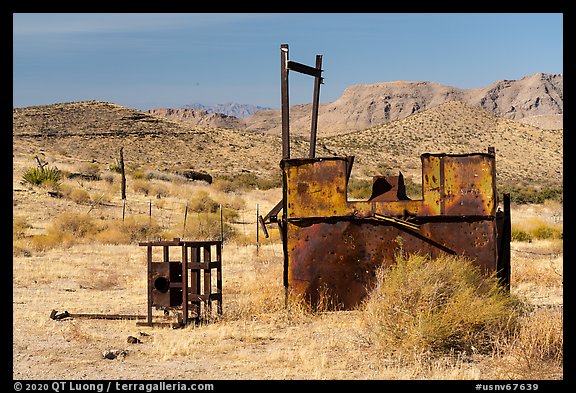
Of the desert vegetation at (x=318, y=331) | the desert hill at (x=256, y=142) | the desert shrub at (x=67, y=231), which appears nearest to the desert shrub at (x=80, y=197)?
the desert shrub at (x=67, y=231)

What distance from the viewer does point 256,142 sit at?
75.3 m

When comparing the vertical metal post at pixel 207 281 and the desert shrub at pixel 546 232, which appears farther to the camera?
the desert shrub at pixel 546 232

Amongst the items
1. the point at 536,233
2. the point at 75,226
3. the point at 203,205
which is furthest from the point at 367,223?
the point at 203,205

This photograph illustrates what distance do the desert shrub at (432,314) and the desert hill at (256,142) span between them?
1880 inches

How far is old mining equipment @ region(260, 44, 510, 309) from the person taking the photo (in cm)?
1041

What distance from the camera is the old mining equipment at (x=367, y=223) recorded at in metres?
10.4

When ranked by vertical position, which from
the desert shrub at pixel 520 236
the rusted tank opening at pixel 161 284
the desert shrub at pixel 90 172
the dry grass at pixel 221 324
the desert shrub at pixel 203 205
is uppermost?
the desert shrub at pixel 90 172

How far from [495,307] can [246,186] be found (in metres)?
37.4

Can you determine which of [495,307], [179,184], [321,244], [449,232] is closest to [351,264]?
[321,244]

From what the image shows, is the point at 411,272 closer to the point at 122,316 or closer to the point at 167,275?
the point at 167,275

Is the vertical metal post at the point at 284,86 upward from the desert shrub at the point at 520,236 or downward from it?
upward

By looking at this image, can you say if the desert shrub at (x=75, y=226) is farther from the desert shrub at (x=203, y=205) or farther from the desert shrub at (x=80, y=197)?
the desert shrub at (x=203, y=205)
